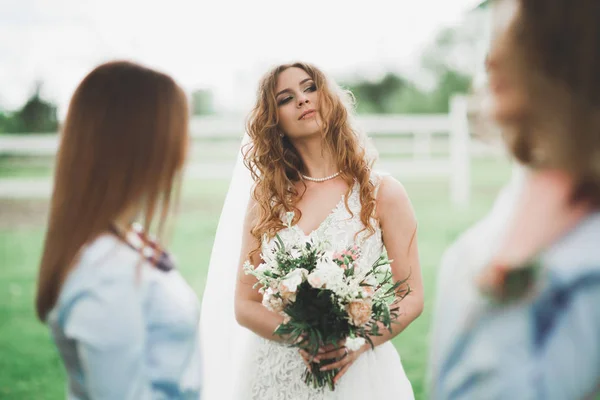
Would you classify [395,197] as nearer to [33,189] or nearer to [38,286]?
[38,286]

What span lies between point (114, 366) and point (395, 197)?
1.77 metres

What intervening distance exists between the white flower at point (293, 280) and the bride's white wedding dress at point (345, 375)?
39cm

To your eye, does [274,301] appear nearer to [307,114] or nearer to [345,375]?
[345,375]

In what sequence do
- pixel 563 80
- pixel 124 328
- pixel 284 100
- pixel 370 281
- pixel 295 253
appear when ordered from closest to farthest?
pixel 563 80 < pixel 124 328 < pixel 370 281 < pixel 295 253 < pixel 284 100

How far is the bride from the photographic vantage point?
306 cm

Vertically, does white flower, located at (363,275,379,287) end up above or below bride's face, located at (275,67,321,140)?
below

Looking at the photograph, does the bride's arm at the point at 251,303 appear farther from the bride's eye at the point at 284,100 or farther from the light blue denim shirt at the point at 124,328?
the light blue denim shirt at the point at 124,328

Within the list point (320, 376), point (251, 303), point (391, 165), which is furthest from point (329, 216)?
point (391, 165)

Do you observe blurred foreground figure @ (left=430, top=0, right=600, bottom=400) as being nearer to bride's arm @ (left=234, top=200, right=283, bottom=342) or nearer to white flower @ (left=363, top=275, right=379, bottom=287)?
white flower @ (left=363, top=275, right=379, bottom=287)

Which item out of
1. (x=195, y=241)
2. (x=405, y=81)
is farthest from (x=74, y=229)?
(x=405, y=81)

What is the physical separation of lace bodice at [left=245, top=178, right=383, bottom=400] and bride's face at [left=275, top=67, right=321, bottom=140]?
0.46 meters

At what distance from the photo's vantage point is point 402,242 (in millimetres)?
3078

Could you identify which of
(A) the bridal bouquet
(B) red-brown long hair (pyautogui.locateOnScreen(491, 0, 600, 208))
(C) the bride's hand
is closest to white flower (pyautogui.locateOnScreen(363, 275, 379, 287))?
(A) the bridal bouquet

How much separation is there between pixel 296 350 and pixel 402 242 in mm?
792
